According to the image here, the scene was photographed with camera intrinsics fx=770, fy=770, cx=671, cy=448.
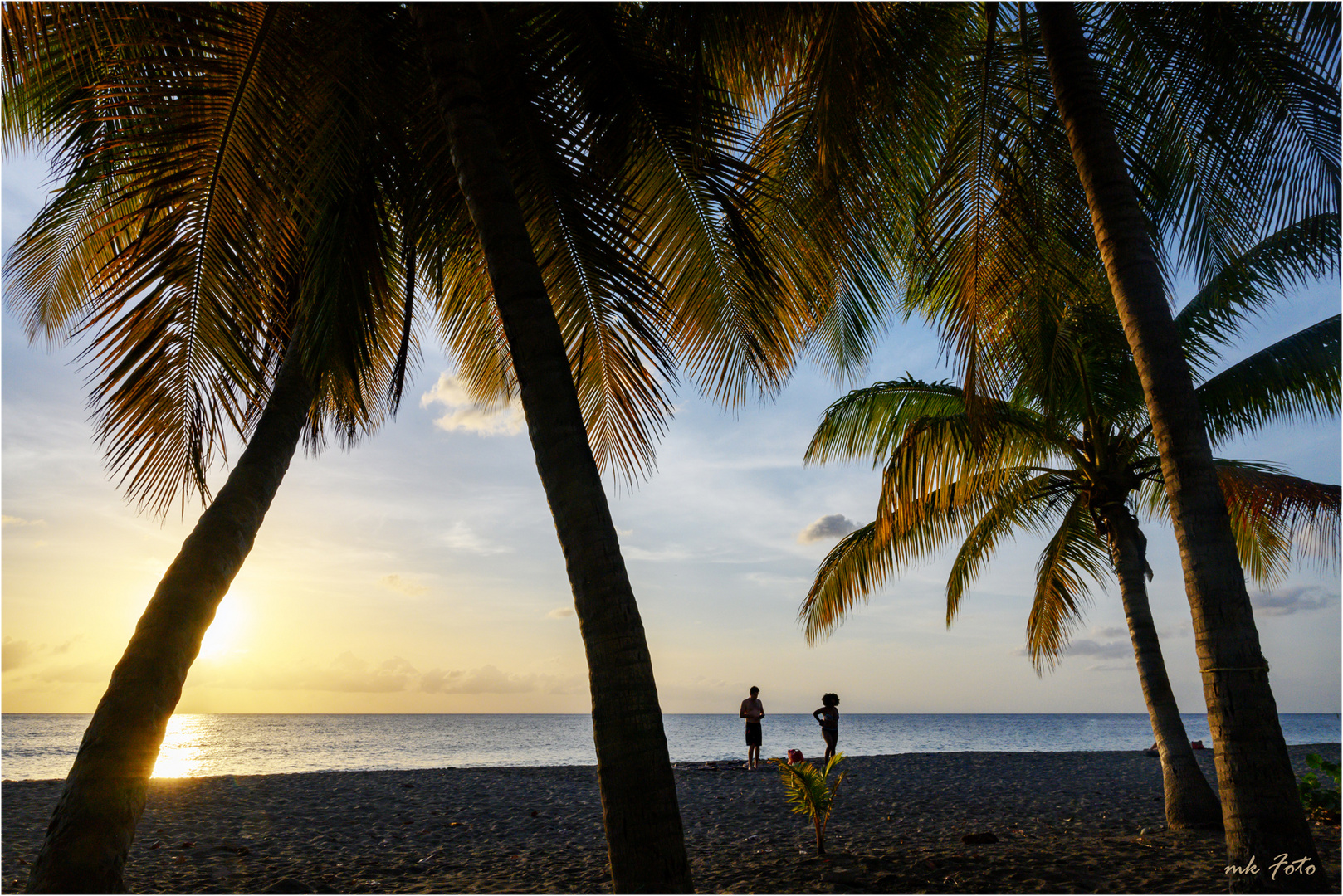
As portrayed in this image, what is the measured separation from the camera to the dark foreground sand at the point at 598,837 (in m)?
6.12

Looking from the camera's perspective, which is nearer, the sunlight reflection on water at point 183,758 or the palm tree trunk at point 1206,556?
the palm tree trunk at point 1206,556

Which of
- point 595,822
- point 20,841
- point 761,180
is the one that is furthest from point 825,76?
point 20,841

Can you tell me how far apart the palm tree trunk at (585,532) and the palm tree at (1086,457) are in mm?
3844

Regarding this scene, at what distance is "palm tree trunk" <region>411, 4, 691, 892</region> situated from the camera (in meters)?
3.14

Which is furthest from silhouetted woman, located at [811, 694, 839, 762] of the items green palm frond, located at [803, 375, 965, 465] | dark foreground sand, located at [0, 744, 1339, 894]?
green palm frond, located at [803, 375, 965, 465]

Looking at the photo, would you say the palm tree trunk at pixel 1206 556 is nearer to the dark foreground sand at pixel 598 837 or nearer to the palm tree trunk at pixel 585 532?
the dark foreground sand at pixel 598 837

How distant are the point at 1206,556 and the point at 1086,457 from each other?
18.4ft

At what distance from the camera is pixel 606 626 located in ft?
10.9

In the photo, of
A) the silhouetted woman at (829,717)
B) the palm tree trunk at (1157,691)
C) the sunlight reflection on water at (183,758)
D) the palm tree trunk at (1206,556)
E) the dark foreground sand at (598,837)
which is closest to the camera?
the palm tree trunk at (1206,556)

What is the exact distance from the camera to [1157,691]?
7.94 m

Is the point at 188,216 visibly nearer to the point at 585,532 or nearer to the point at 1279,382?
the point at 585,532

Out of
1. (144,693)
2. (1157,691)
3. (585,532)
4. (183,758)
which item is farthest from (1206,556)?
(183,758)

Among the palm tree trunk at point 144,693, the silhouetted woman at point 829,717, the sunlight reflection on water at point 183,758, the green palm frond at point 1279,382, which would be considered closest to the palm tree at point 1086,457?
the green palm frond at point 1279,382

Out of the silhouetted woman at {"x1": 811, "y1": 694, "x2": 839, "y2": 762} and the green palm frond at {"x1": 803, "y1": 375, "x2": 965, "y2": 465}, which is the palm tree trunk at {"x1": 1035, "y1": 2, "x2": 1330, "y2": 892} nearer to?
the green palm frond at {"x1": 803, "y1": 375, "x2": 965, "y2": 465}
